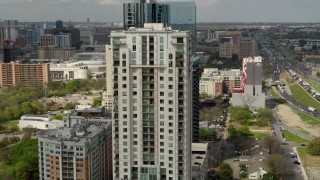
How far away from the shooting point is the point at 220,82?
31.1m

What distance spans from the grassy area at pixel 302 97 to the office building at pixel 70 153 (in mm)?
18166

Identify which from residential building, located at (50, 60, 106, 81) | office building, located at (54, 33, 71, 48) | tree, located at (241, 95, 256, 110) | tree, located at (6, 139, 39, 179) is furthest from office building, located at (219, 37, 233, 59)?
tree, located at (6, 139, 39, 179)

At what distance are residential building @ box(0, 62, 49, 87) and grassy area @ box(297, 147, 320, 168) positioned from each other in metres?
19.7

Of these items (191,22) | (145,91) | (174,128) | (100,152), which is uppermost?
(191,22)

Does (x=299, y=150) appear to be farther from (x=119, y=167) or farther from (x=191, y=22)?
(x=119, y=167)

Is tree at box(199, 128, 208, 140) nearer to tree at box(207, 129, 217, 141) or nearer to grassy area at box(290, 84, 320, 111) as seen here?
tree at box(207, 129, 217, 141)

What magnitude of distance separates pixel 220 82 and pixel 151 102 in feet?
71.8

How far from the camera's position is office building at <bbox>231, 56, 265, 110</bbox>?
26953 millimetres

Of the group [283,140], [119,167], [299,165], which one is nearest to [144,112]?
[119,167]

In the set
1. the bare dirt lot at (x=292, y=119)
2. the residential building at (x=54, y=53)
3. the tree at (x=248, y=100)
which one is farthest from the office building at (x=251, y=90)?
the residential building at (x=54, y=53)

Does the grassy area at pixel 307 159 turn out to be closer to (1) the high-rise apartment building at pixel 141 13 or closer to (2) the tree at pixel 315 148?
(2) the tree at pixel 315 148

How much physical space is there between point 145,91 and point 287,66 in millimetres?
37905

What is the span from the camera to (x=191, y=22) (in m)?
24.4

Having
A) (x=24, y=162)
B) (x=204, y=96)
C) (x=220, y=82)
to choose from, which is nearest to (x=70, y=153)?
(x=24, y=162)
